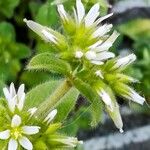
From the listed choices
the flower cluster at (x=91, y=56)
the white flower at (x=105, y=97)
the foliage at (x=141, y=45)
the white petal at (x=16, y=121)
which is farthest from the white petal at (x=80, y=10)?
the foliage at (x=141, y=45)

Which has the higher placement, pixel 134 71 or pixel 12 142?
pixel 12 142

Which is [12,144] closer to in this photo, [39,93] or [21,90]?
[21,90]

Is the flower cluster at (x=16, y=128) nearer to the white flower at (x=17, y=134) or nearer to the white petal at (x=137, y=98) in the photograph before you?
the white flower at (x=17, y=134)

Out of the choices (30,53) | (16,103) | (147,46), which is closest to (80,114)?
(30,53)

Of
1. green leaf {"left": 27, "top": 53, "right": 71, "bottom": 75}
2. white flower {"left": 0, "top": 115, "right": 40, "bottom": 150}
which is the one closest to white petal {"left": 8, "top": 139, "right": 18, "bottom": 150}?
white flower {"left": 0, "top": 115, "right": 40, "bottom": 150}

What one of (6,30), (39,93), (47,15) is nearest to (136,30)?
(47,15)

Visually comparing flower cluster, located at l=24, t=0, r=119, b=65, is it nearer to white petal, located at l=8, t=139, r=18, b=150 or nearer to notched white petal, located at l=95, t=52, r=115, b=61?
notched white petal, located at l=95, t=52, r=115, b=61

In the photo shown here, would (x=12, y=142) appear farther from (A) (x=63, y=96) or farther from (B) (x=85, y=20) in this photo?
(B) (x=85, y=20)
